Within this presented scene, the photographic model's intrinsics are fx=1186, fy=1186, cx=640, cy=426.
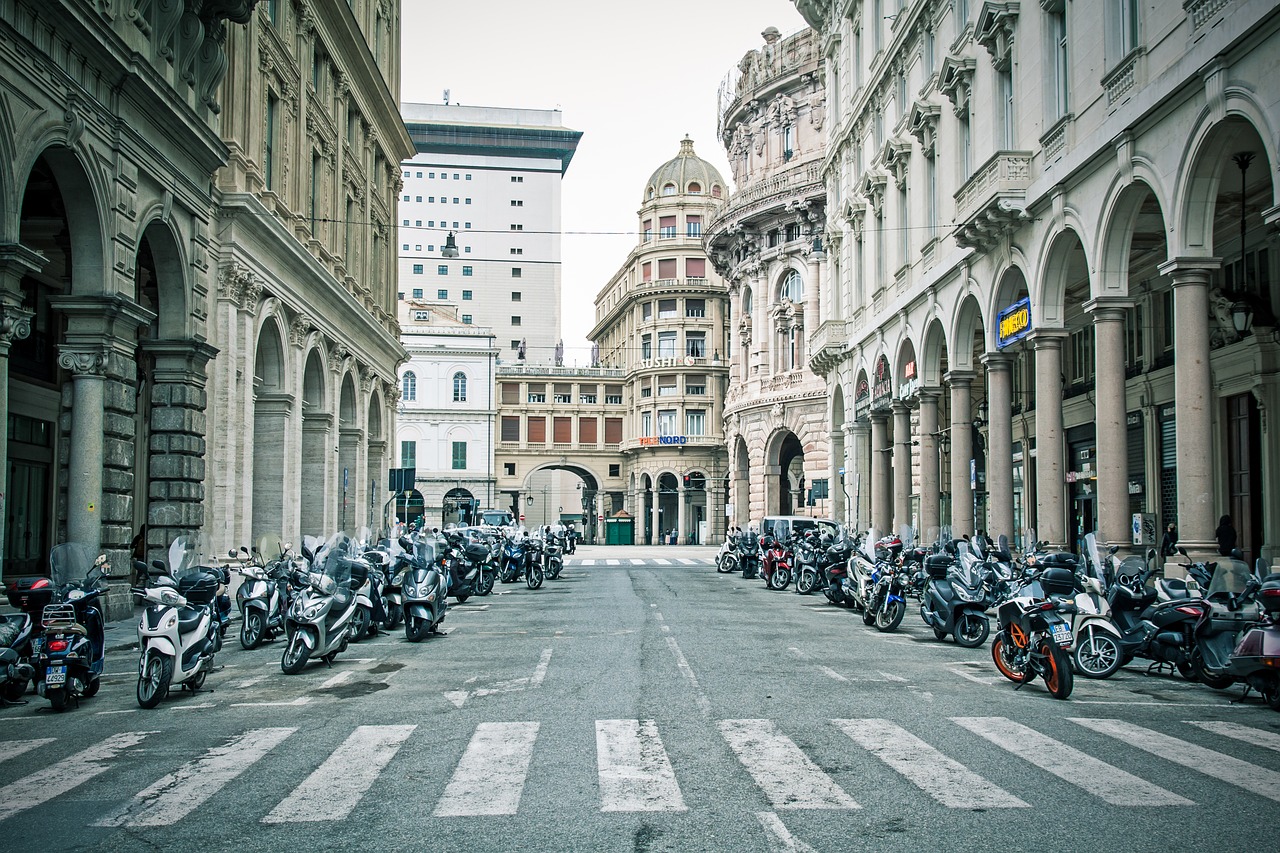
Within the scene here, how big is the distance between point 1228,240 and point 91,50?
19.9 metres

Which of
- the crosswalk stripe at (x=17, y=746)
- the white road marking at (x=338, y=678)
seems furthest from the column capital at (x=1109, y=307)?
the crosswalk stripe at (x=17, y=746)

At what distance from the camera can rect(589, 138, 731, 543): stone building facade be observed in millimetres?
85750

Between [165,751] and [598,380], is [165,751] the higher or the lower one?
the lower one

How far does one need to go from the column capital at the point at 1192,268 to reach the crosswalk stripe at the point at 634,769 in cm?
1153

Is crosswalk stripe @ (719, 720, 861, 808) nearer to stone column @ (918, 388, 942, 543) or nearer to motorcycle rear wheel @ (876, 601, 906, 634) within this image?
motorcycle rear wheel @ (876, 601, 906, 634)

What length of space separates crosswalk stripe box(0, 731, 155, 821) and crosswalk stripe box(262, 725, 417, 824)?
62.2 inches

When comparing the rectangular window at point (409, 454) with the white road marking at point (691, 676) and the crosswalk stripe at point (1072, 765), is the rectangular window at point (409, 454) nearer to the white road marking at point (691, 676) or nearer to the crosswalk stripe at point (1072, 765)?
the white road marking at point (691, 676)

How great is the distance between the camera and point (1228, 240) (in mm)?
22391

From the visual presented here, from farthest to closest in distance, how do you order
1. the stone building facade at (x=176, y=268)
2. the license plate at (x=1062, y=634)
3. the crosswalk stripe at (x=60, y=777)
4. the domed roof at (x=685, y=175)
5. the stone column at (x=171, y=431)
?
the domed roof at (x=685, y=175) < the stone column at (x=171, y=431) < the stone building facade at (x=176, y=268) < the license plate at (x=1062, y=634) < the crosswalk stripe at (x=60, y=777)

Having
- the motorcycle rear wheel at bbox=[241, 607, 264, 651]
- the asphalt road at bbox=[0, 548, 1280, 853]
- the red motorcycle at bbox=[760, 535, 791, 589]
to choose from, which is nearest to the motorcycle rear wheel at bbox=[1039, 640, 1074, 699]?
the asphalt road at bbox=[0, 548, 1280, 853]

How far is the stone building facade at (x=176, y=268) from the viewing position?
57.4 ft

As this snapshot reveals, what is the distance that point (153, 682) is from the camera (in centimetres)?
1113

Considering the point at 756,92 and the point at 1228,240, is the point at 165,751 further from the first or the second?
the point at 756,92

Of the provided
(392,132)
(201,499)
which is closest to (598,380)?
(392,132)
